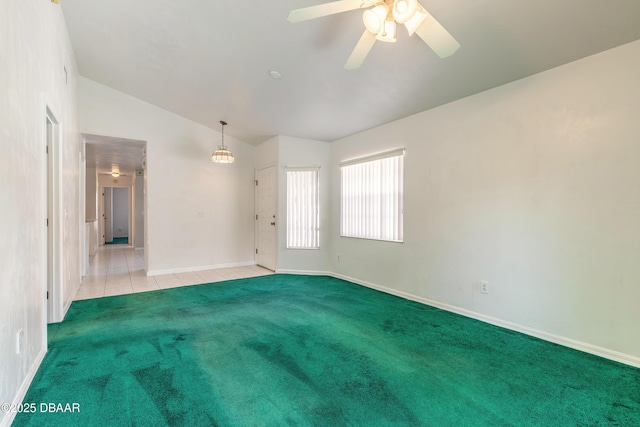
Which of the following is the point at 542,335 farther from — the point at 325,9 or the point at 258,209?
the point at 258,209

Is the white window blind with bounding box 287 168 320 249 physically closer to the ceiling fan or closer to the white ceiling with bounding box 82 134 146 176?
the white ceiling with bounding box 82 134 146 176

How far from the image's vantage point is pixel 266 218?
238 inches

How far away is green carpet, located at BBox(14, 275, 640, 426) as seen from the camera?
1724mm

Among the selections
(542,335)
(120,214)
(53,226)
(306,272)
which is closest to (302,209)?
(306,272)

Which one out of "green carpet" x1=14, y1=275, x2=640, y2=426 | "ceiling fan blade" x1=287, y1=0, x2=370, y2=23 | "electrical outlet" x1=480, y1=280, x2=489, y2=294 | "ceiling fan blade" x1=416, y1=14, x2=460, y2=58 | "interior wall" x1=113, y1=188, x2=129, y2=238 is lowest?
"green carpet" x1=14, y1=275, x2=640, y2=426

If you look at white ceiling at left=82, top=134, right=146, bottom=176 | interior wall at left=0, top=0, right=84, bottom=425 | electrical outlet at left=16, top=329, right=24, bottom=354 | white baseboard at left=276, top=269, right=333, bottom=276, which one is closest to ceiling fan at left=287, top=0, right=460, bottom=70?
interior wall at left=0, top=0, right=84, bottom=425

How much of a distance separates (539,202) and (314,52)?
2.73 metres

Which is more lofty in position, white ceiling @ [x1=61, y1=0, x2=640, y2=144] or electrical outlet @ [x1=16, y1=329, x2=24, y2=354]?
white ceiling @ [x1=61, y1=0, x2=640, y2=144]

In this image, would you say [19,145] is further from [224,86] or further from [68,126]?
[224,86]

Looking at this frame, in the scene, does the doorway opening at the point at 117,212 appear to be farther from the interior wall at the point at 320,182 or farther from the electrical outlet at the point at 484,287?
the electrical outlet at the point at 484,287

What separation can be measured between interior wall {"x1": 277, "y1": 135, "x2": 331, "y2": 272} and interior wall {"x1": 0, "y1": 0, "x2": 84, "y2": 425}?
10.8ft

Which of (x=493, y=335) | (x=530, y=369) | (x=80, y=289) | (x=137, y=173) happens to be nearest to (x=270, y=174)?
(x=80, y=289)

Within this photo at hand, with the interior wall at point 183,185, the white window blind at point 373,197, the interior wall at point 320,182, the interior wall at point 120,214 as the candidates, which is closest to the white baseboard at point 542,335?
the white window blind at point 373,197

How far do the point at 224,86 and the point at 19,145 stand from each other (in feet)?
8.73
